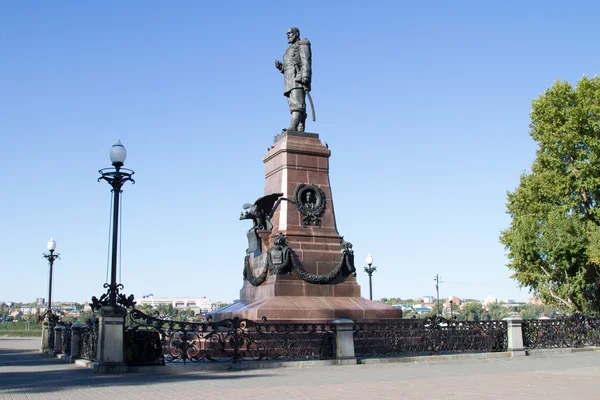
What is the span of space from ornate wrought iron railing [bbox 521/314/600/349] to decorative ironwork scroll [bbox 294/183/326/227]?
6.88 meters

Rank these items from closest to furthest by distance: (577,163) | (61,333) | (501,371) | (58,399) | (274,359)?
1. (58,399)
2. (501,371)
3. (274,359)
4. (61,333)
5. (577,163)

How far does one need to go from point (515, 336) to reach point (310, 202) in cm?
709

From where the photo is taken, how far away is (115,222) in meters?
14.9

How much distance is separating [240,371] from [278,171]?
25.8 ft

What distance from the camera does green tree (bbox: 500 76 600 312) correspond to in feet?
108

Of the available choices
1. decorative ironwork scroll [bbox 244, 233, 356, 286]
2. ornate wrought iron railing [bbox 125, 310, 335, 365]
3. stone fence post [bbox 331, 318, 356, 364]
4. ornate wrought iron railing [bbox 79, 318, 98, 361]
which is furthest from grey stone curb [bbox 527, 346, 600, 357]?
ornate wrought iron railing [bbox 79, 318, 98, 361]

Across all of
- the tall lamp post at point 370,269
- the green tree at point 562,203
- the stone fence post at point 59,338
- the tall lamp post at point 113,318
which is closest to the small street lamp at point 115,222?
the tall lamp post at point 113,318

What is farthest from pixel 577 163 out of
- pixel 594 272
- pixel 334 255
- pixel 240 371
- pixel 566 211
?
pixel 240 371

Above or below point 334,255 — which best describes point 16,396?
below

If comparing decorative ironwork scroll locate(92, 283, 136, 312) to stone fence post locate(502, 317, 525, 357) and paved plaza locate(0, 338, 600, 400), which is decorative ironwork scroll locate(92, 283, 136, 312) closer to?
paved plaza locate(0, 338, 600, 400)

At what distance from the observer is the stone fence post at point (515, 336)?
1881 cm

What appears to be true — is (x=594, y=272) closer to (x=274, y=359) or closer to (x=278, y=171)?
(x=278, y=171)

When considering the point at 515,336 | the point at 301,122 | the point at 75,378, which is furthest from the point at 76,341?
the point at 515,336

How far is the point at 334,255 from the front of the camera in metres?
20.0
